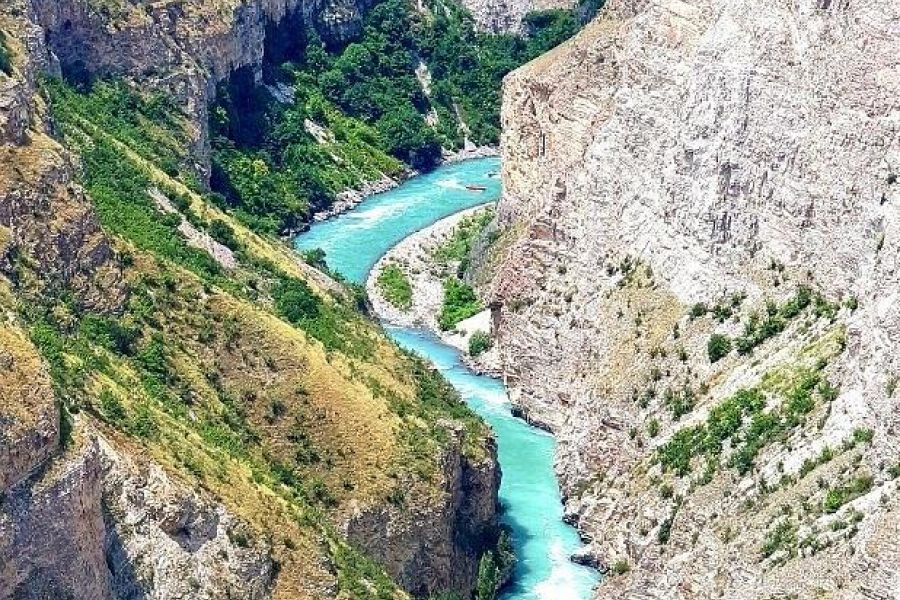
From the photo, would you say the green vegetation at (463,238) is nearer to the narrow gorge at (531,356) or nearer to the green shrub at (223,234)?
the narrow gorge at (531,356)

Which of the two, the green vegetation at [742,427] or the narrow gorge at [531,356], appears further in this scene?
the green vegetation at [742,427]

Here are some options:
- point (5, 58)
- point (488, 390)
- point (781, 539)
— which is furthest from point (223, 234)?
point (781, 539)

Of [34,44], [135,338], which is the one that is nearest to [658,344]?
[135,338]

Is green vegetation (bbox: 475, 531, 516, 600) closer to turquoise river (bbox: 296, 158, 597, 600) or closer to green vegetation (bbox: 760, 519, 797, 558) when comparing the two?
turquoise river (bbox: 296, 158, 597, 600)

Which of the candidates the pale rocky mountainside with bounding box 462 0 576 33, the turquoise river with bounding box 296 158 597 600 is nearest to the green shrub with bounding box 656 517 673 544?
the turquoise river with bounding box 296 158 597 600

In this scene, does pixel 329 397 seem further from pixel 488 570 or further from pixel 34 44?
pixel 34 44

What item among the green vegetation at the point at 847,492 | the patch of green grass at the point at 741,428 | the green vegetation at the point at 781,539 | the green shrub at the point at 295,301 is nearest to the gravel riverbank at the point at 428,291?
the green shrub at the point at 295,301

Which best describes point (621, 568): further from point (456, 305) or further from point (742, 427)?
point (456, 305)
